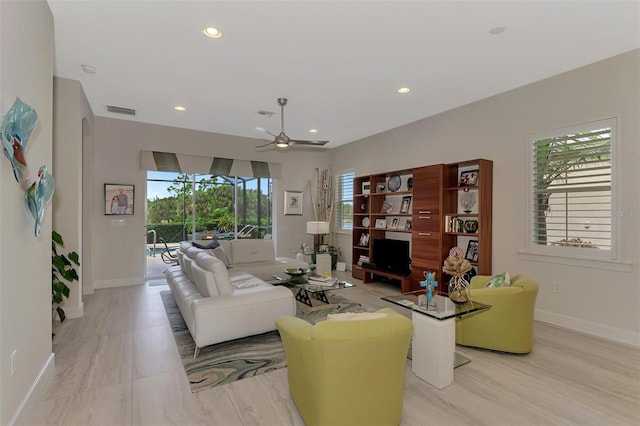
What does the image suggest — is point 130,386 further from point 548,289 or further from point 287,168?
point 287,168

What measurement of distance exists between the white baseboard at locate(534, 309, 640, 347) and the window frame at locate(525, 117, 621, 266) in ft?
2.31

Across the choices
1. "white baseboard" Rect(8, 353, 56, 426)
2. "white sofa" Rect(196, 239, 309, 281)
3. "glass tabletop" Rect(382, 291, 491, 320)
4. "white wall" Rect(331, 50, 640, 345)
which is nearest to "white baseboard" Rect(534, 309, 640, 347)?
"white wall" Rect(331, 50, 640, 345)

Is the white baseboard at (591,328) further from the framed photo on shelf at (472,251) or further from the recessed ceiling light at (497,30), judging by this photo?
the recessed ceiling light at (497,30)

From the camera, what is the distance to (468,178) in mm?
4777

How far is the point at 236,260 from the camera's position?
5.77 meters

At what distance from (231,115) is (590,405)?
18.3ft

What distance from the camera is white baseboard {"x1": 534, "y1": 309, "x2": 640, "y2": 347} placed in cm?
329

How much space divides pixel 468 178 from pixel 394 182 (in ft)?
5.05

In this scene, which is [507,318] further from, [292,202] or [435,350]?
[292,202]

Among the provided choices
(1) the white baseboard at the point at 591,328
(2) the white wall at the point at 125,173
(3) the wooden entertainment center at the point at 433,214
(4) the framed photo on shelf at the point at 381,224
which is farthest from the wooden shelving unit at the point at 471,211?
(2) the white wall at the point at 125,173

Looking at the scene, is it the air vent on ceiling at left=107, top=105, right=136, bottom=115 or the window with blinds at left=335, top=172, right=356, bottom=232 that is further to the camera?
the window with blinds at left=335, top=172, right=356, bottom=232

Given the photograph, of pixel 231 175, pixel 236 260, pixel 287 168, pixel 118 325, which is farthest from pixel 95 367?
pixel 287 168

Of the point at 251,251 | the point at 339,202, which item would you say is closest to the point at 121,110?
the point at 251,251

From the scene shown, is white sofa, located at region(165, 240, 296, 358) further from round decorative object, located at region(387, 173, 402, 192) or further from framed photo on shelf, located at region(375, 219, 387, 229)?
round decorative object, located at region(387, 173, 402, 192)
